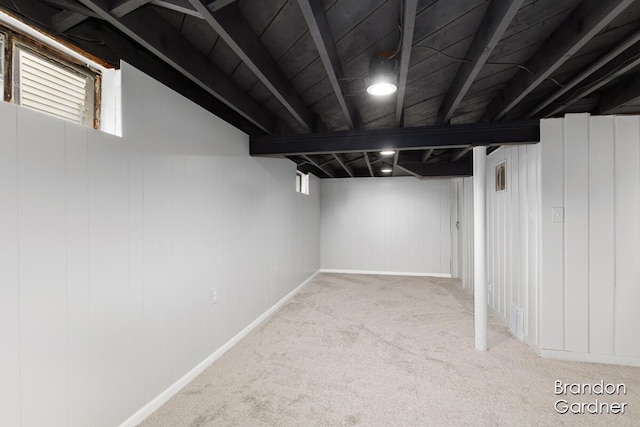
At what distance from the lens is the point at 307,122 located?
295 cm

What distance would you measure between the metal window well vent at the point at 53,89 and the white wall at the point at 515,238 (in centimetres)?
346

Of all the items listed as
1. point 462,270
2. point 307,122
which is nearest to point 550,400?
point 307,122

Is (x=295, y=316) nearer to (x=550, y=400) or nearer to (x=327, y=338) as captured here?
(x=327, y=338)

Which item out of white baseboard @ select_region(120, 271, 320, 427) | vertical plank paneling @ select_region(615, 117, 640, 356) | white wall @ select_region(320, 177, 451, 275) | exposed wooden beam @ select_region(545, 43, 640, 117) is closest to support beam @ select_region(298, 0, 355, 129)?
exposed wooden beam @ select_region(545, 43, 640, 117)

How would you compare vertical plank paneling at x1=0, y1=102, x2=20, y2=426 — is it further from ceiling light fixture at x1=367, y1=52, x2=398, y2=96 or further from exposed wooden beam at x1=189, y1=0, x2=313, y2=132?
ceiling light fixture at x1=367, y1=52, x2=398, y2=96

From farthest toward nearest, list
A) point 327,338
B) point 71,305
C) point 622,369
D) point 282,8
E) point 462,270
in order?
point 462,270 < point 327,338 < point 622,369 < point 282,8 < point 71,305

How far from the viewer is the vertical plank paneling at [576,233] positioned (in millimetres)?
2637

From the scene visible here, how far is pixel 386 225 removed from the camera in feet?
21.5

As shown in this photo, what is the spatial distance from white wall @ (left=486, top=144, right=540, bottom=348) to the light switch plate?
12cm

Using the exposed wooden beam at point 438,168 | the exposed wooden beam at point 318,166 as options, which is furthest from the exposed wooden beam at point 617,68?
the exposed wooden beam at point 318,166

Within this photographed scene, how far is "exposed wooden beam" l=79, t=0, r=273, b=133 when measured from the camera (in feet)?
4.69

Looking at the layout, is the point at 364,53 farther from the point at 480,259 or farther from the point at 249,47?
the point at 480,259

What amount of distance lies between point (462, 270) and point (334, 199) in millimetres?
2944

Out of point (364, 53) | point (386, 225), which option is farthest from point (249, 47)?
point (386, 225)
